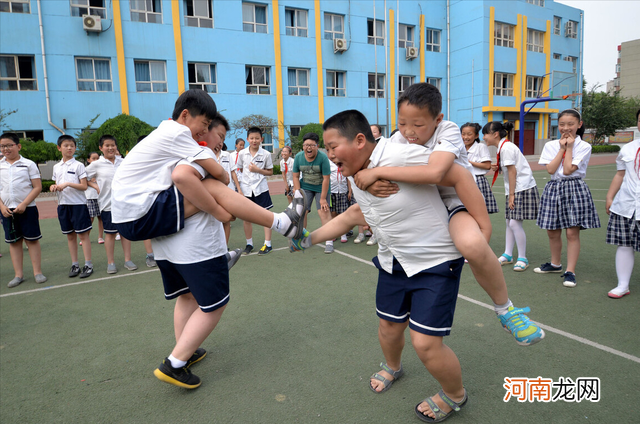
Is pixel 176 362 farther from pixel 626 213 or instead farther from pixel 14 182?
pixel 626 213

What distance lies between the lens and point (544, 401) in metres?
2.48

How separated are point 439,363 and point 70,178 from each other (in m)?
5.38

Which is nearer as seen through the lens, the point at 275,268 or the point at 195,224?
the point at 195,224

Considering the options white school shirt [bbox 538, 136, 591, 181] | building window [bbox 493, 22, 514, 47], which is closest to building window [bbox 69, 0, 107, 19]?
white school shirt [bbox 538, 136, 591, 181]

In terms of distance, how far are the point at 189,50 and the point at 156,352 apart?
20.0 meters

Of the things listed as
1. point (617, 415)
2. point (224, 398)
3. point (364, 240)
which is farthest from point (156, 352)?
point (364, 240)

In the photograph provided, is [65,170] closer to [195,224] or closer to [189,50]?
[195,224]

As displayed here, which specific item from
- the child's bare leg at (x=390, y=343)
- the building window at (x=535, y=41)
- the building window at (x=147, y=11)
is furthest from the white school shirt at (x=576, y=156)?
the building window at (x=535, y=41)

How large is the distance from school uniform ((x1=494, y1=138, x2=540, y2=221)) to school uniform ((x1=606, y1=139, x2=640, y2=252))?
1000 millimetres

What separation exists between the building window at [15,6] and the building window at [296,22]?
12.0 meters

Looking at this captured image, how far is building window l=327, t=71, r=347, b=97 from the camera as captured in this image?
80.3ft

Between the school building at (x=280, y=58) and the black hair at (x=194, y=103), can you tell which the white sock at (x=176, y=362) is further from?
the school building at (x=280, y=58)

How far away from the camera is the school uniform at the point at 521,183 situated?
5047mm

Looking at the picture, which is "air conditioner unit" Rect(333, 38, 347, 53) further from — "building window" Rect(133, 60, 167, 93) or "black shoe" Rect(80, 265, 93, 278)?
"black shoe" Rect(80, 265, 93, 278)
